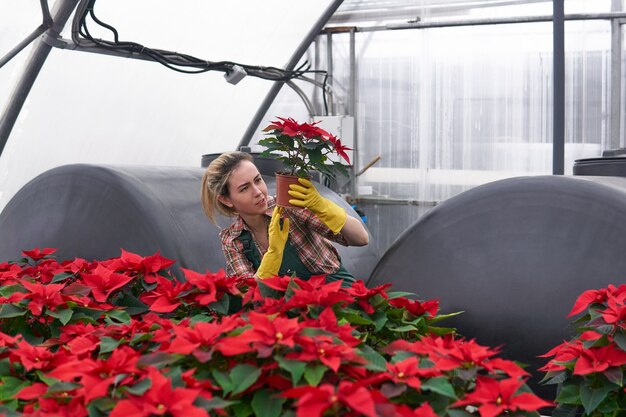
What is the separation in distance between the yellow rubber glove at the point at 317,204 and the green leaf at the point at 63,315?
0.81 m

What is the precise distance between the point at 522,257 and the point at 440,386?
1.25 metres

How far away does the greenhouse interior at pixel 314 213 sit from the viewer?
1.38 metres

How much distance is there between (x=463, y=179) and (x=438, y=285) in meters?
4.91

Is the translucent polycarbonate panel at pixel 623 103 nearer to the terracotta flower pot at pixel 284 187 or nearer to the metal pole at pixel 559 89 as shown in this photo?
the metal pole at pixel 559 89

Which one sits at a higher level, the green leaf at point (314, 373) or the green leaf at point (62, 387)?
the green leaf at point (314, 373)

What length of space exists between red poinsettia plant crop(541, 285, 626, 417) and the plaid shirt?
1257 millimetres

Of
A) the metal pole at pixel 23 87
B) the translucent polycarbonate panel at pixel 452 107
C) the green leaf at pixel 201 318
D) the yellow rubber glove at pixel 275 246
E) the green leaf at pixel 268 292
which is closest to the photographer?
the green leaf at pixel 201 318

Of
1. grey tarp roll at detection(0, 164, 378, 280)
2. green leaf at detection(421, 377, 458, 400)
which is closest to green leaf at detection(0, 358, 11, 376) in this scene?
green leaf at detection(421, 377, 458, 400)

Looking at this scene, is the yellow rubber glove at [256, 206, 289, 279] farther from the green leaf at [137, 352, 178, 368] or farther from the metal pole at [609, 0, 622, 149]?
Answer: the metal pole at [609, 0, 622, 149]

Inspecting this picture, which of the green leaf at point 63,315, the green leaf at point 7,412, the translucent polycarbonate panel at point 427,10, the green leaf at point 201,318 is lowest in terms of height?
the green leaf at point 7,412

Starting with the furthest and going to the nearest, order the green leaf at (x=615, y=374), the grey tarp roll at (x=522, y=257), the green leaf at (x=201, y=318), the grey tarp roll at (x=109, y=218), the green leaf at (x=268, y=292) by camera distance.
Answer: the grey tarp roll at (x=109, y=218)
the grey tarp roll at (x=522, y=257)
the green leaf at (x=268, y=292)
the green leaf at (x=201, y=318)
the green leaf at (x=615, y=374)

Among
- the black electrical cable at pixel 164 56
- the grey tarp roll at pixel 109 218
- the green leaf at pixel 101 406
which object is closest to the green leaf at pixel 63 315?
the green leaf at pixel 101 406

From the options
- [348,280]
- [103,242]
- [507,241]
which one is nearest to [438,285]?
[507,241]

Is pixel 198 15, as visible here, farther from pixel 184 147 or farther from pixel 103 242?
pixel 103 242
